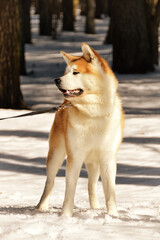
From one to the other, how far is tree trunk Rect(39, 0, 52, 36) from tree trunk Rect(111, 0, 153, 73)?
10714mm

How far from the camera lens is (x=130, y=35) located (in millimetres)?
15086

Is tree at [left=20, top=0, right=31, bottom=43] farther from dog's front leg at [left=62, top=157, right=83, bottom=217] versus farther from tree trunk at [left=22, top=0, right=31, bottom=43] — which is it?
dog's front leg at [left=62, top=157, right=83, bottom=217]

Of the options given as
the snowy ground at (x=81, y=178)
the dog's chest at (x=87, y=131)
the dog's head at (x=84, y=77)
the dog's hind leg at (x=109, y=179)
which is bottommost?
the snowy ground at (x=81, y=178)

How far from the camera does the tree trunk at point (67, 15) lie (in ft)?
91.7

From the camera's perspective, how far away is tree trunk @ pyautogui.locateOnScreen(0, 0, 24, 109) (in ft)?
34.8

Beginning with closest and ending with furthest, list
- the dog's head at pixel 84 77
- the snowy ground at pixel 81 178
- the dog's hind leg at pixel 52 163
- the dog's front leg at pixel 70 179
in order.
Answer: the snowy ground at pixel 81 178, the dog's head at pixel 84 77, the dog's front leg at pixel 70 179, the dog's hind leg at pixel 52 163

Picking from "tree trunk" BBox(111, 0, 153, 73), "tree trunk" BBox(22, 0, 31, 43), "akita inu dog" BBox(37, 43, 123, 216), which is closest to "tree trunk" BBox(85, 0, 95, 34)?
"tree trunk" BBox(22, 0, 31, 43)

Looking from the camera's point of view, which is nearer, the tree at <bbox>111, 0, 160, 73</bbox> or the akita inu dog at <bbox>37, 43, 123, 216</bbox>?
the akita inu dog at <bbox>37, 43, 123, 216</bbox>

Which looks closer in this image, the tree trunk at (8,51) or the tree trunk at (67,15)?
the tree trunk at (8,51)

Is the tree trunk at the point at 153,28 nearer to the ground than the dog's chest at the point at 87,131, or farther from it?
nearer to the ground

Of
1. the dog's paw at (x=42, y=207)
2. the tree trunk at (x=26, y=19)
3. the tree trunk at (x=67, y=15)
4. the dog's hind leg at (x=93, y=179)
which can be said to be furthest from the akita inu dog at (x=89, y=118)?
the tree trunk at (x=67, y=15)

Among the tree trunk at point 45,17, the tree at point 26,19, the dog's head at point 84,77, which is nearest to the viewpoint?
the dog's head at point 84,77

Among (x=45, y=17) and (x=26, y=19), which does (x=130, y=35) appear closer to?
(x=26, y=19)

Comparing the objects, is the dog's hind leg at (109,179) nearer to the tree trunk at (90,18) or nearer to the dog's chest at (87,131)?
the dog's chest at (87,131)
